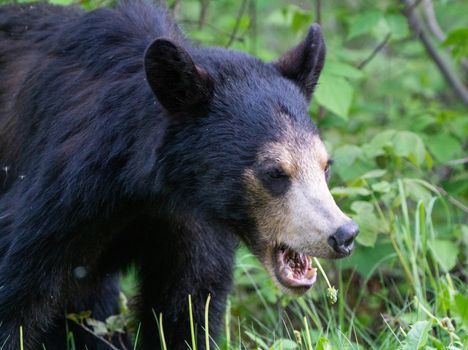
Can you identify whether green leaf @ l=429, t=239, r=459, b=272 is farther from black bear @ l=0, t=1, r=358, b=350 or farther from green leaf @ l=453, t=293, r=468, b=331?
black bear @ l=0, t=1, r=358, b=350

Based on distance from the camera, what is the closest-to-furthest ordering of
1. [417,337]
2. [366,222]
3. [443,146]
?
[417,337] < [366,222] < [443,146]

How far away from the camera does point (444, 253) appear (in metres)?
5.65

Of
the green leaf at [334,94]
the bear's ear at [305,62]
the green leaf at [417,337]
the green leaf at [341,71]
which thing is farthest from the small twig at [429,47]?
the green leaf at [417,337]

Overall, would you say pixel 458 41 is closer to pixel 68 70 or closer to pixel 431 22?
pixel 431 22

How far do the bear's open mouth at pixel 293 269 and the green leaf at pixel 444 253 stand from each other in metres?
1.56

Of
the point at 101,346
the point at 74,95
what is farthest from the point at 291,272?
the point at 101,346

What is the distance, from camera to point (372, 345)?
16.3 feet

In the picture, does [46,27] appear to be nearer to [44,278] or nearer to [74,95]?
[74,95]

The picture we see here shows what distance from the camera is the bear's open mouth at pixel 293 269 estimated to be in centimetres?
412

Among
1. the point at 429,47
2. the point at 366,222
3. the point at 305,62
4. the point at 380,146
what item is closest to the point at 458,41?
the point at 380,146

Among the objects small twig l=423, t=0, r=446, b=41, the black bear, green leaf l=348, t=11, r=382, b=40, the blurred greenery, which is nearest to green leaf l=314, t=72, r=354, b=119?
the blurred greenery

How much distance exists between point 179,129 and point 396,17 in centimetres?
275

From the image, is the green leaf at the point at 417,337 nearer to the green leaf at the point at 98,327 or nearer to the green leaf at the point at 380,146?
the green leaf at the point at 98,327

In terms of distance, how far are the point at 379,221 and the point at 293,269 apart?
5.20ft
